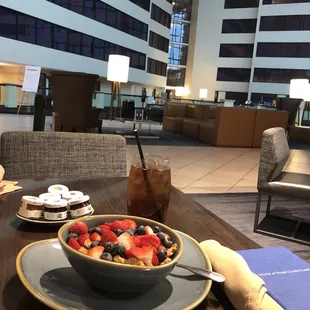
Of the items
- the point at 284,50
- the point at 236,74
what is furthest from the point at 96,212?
the point at 236,74

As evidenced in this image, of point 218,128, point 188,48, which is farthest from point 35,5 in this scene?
point 188,48

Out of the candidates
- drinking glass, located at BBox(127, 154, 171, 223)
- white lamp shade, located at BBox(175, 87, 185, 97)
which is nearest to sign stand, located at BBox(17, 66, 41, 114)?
drinking glass, located at BBox(127, 154, 171, 223)

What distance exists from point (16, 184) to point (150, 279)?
605 millimetres

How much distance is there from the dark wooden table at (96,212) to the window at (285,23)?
961 inches

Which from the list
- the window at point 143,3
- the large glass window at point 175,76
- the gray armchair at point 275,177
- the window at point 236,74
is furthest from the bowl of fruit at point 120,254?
the large glass window at point 175,76

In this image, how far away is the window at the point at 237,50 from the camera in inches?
960

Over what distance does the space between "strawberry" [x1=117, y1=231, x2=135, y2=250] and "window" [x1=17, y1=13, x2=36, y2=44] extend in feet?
52.0

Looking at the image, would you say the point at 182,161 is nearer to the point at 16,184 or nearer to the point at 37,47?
the point at 16,184

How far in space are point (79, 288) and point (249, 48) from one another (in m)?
25.9

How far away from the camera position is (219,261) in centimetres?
54

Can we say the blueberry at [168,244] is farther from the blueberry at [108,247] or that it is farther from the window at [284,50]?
the window at [284,50]

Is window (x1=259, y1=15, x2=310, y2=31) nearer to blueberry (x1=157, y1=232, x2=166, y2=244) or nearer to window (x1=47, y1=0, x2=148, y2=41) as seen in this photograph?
window (x1=47, y1=0, x2=148, y2=41)

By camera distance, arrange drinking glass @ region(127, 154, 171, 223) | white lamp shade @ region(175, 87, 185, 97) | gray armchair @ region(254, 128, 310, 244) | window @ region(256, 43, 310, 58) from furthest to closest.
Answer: white lamp shade @ region(175, 87, 185, 97)
window @ region(256, 43, 310, 58)
gray armchair @ region(254, 128, 310, 244)
drinking glass @ region(127, 154, 171, 223)

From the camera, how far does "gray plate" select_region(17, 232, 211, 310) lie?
43cm
